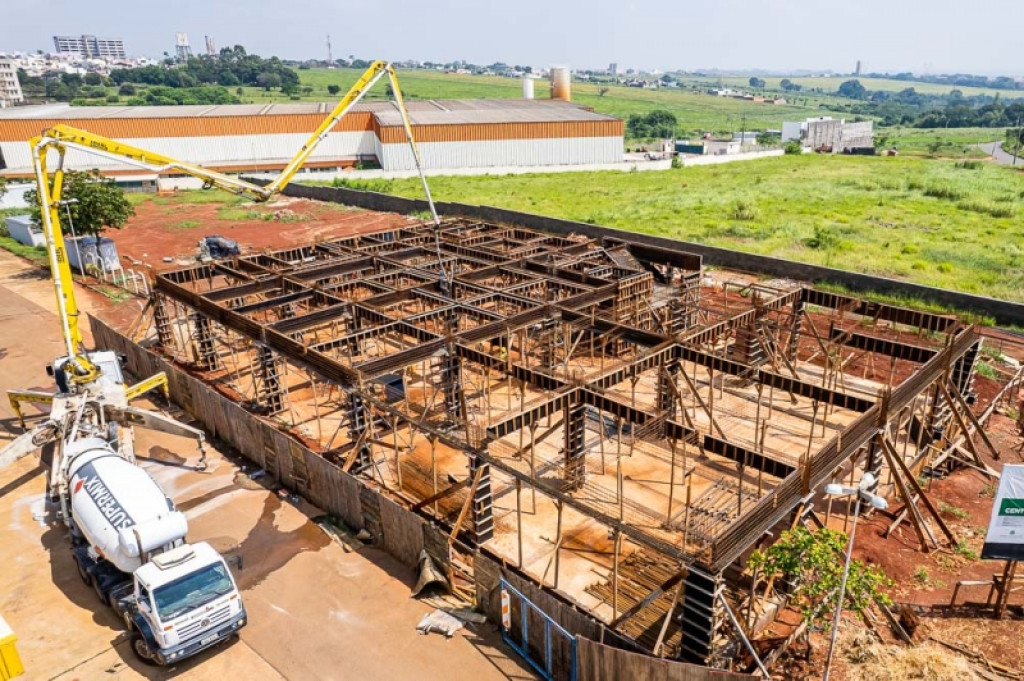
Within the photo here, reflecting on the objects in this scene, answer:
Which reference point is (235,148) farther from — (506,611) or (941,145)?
(941,145)

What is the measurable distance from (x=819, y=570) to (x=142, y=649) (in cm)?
1615

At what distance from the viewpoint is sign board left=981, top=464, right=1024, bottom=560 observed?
53.1ft

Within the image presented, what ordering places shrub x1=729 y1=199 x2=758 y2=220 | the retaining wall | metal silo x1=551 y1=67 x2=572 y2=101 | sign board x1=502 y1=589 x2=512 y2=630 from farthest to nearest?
metal silo x1=551 y1=67 x2=572 y2=101
shrub x1=729 y1=199 x2=758 y2=220
the retaining wall
sign board x1=502 y1=589 x2=512 y2=630

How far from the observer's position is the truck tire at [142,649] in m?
16.5

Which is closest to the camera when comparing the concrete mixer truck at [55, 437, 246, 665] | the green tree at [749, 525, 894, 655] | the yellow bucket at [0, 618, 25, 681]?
the green tree at [749, 525, 894, 655]

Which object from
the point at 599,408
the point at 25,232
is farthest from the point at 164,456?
the point at 25,232

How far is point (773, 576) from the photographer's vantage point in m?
16.7

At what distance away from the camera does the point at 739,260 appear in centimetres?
4891

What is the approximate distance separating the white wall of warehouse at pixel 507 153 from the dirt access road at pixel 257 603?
7261 cm

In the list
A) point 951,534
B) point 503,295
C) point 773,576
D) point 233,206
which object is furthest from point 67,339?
point 233,206

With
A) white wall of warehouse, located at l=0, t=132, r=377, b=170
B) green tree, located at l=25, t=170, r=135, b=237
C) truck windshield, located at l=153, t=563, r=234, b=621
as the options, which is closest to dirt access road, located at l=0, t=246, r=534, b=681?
truck windshield, located at l=153, t=563, r=234, b=621

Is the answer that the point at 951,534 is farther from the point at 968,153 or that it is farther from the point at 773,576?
the point at 968,153

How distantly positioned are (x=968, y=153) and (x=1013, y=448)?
5636 inches

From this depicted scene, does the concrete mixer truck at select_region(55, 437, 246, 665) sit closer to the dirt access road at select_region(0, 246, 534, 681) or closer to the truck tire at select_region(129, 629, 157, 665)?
the truck tire at select_region(129, 629, 157, 665)
